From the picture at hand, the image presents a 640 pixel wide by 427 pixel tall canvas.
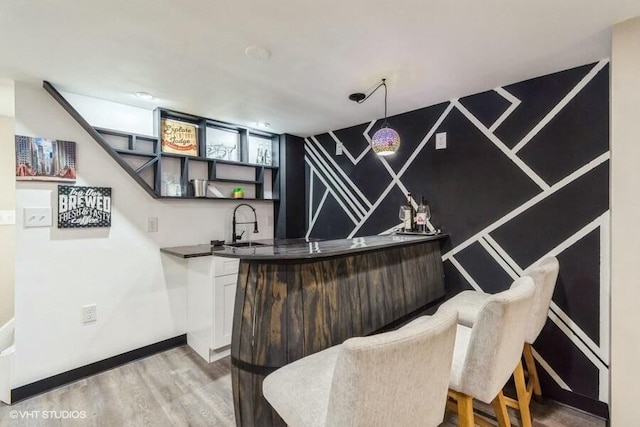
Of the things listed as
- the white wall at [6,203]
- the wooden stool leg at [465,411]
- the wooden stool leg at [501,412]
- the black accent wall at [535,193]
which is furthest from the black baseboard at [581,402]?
the white wall at [6,203]

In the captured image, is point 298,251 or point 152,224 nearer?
point 298,251

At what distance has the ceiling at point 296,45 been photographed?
1.39 meters

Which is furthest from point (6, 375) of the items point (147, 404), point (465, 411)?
point (465, 411)

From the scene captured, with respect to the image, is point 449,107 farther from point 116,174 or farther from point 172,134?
point 116,174

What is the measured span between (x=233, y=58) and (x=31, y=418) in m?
2.58

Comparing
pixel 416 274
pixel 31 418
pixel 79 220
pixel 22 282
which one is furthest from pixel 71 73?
pixel 416 274

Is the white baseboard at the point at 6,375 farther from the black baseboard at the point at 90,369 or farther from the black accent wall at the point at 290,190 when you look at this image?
the black accent wall at the point at 290,190

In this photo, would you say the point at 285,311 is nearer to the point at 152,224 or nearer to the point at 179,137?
the point at 152,224

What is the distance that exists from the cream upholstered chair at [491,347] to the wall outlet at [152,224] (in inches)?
103

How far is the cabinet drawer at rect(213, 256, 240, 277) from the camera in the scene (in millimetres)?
2463

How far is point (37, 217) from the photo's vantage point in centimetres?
211

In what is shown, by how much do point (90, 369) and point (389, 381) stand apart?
263 centimetres

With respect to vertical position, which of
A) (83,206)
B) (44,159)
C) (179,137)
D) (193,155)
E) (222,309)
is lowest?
(222,309)

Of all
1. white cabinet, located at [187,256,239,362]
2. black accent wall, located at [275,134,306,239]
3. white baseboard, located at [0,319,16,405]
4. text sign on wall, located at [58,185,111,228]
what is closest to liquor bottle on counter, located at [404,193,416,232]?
black accent wall, located at [275,134,306,239]
